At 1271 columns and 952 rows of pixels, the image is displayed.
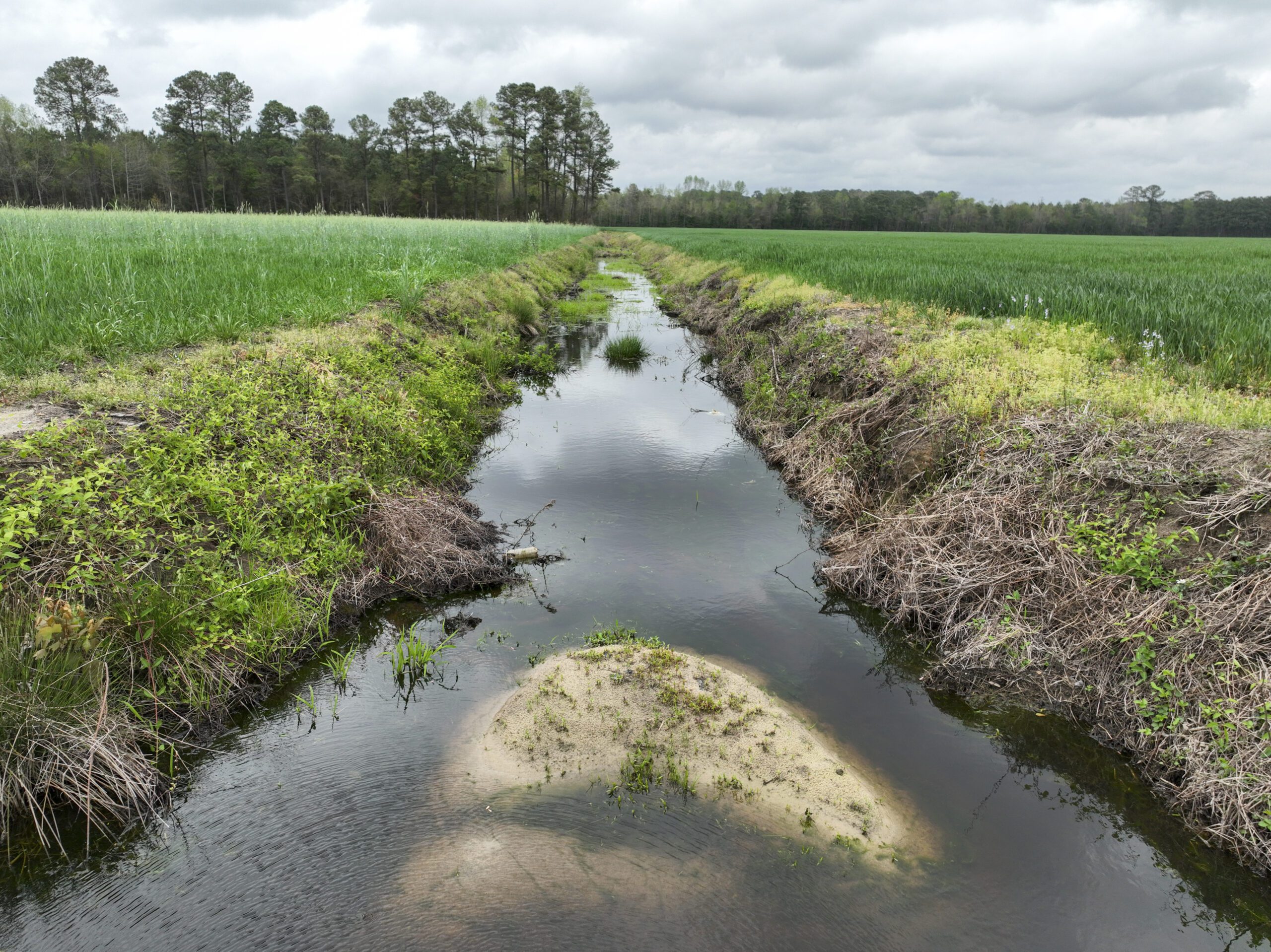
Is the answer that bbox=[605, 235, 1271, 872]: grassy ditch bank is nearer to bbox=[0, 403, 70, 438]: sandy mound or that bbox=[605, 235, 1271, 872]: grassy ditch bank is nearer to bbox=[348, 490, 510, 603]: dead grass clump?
bbox=[348, 490, 510, 603]: dead grass clump

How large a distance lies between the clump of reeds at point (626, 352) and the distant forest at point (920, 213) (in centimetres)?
7423

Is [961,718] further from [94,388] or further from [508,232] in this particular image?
[508,232]

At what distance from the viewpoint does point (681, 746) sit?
3.67m

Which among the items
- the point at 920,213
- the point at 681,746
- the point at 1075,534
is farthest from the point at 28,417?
the point at 920,213

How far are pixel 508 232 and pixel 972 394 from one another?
2853 cm

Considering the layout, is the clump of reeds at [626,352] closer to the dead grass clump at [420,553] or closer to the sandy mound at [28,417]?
the dead grass clump at [420,553]

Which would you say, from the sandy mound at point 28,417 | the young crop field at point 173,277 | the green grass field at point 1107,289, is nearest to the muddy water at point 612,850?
the sandy mound at point 28,417

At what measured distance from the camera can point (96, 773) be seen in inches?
120

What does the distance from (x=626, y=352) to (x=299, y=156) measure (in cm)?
5796

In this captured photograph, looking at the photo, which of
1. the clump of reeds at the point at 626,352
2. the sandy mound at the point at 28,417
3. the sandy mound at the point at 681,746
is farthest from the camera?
the clump of reeds at the point at 626,352

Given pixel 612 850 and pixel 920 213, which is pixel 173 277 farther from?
pixel 920 213

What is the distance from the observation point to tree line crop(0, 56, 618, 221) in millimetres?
42344

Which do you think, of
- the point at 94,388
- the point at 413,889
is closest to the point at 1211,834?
the point at 413,889

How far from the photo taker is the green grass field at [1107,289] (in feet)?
21.6
